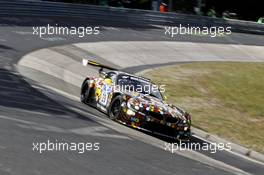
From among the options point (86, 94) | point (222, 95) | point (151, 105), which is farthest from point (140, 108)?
point (222, 95)

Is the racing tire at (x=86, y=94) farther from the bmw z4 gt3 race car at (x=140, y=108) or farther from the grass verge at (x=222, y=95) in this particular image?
the grass verge at (x=222, y=95)

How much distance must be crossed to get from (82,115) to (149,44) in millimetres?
17149

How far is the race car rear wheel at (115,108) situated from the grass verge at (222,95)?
9.17 feet

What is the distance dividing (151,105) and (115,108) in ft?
3.20

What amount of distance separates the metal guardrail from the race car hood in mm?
17362

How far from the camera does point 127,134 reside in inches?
497

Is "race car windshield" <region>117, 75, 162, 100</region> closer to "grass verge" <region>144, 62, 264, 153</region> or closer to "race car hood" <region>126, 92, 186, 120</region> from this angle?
"race car hood" <region>126, 92, 186, 120</region>

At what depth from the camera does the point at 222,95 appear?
838 inches

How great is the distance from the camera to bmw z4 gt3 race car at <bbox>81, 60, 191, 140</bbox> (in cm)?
1355

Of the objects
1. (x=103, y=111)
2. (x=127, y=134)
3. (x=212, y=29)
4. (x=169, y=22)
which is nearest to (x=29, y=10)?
(x=169, y=22)

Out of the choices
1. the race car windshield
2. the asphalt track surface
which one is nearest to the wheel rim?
the asphalt track surface

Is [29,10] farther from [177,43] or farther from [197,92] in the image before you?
[197,92]

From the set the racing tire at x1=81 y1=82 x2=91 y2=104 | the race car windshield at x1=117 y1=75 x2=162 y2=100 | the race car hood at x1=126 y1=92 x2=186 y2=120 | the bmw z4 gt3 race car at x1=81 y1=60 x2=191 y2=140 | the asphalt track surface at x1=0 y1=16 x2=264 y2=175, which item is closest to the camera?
the asphalt track surface at x1=0 y1=16 x2=264 y2=175

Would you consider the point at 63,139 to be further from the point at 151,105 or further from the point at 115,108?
the point at 115,108
